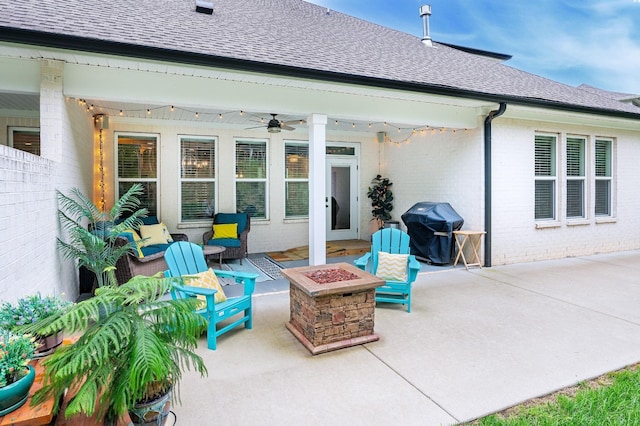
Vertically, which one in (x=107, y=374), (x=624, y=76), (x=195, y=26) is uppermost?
(x=624, y=76)

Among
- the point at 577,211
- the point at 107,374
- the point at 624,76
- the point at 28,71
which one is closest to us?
the point at 107,374

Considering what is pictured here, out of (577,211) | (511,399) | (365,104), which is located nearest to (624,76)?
(577,211)

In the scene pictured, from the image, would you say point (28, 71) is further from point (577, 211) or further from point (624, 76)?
point (624, 76)

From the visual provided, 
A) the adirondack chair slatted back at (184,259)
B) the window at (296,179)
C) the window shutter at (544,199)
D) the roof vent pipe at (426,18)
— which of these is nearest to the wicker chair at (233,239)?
the window at (296,179)

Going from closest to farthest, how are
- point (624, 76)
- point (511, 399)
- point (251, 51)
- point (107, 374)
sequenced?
point (107, 374) < point (511, 399) < point (251, 51) < point (624, 76)

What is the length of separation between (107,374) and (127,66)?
378 cm

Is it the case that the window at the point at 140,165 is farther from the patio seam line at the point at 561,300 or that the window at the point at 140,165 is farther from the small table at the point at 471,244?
the patio seam line at the point at 561,300

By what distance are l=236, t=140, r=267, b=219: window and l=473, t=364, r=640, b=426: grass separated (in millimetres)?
6459

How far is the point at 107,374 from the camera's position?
151cm

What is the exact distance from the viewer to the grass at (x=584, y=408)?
7.34 ft

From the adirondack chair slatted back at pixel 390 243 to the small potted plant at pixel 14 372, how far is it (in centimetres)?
388

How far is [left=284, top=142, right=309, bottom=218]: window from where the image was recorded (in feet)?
27.7

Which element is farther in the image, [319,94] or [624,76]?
[624,76]

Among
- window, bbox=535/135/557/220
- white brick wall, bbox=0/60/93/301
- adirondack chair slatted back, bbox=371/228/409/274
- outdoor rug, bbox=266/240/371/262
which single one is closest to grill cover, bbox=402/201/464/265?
outdoor rug, bbox=266/240/371/262
